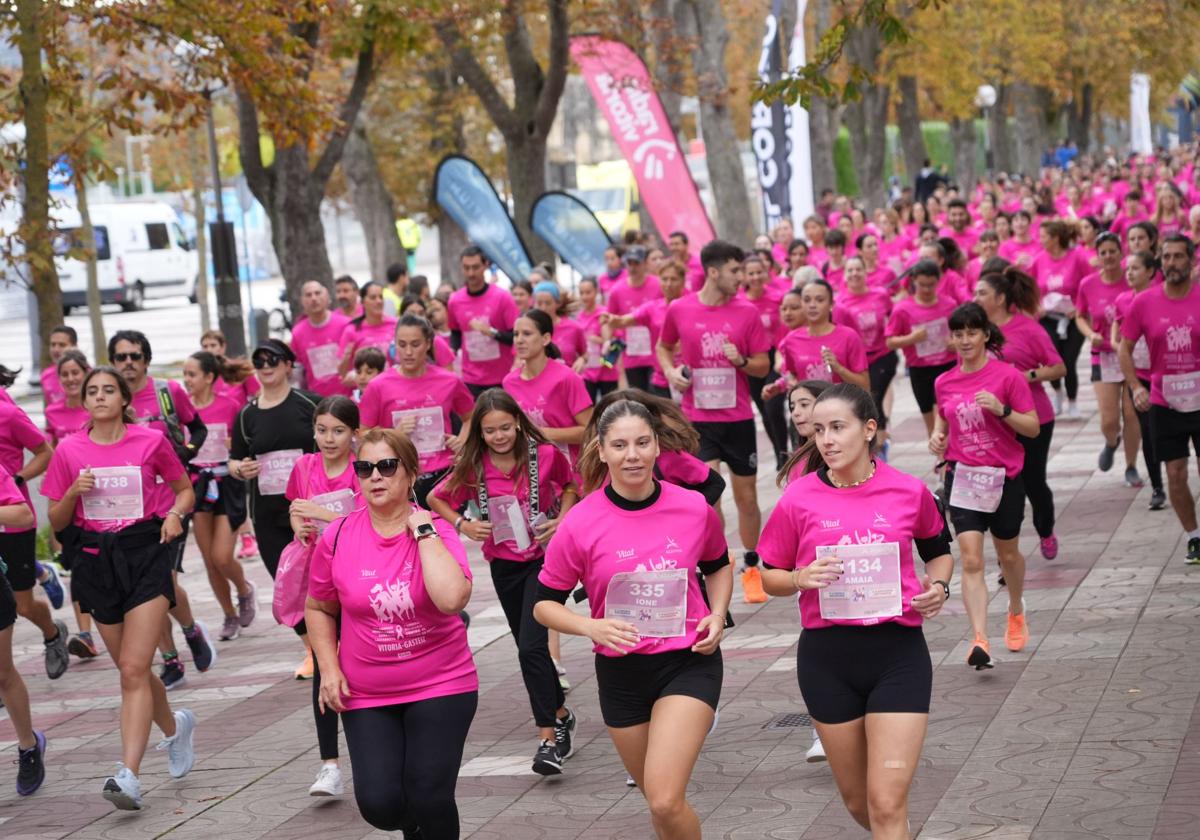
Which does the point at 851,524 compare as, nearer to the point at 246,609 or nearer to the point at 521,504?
the point at 521,504

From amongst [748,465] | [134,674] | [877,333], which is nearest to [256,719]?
[134,674]

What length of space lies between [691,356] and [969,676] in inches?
127

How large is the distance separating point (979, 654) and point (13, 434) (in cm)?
469

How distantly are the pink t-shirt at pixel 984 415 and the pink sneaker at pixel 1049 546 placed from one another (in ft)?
7.98

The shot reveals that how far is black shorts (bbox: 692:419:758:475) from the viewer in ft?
37.0

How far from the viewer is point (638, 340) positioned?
16203mm

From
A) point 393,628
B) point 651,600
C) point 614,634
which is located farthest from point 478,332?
point 614,634

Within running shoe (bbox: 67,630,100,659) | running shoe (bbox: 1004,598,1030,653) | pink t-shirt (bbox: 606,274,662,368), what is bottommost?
running shoe (bbox: 67,630,100,659)

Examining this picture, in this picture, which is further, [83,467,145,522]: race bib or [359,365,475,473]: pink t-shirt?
[359,365,475,473]: pink t-shirt

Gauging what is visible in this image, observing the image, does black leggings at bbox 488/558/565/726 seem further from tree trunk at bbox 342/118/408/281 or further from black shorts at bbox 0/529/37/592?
tree trunk at bbox 342/118/408/281

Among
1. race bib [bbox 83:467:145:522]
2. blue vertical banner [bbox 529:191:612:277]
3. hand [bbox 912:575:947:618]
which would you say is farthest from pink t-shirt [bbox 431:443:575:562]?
blue vertical banner [bbox 529:191:612:277]

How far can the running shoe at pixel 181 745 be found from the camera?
27.1 ft

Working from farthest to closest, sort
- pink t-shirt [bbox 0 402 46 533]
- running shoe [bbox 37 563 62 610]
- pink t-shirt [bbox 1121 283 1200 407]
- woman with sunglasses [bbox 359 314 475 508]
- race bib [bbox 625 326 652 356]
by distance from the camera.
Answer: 1. race bib [bbox 625 326 652 356]
2. running shoe [bbox 37 563 62 610]
3. pink t-shirt [bbox 1121 283 1200 407]
4. woman with sunglasses [bbox 359 314 475 508]
5. pink t-shirt [bbox 0 402 46 533]

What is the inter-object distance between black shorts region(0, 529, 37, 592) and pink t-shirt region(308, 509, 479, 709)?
14.2 feet
